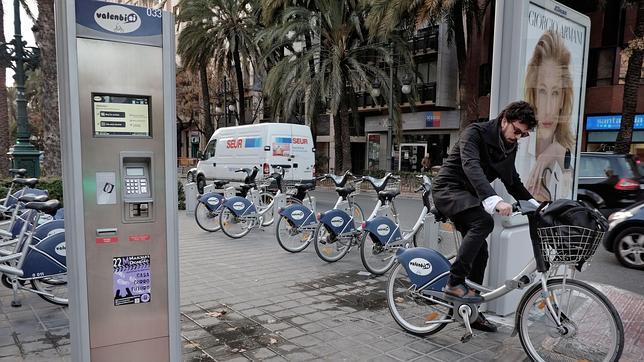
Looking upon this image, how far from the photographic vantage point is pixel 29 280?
14.1 ft

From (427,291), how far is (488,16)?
22538 mm

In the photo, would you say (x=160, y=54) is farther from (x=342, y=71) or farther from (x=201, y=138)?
(x=201, y=138)

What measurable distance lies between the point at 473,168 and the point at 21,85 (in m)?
11.4

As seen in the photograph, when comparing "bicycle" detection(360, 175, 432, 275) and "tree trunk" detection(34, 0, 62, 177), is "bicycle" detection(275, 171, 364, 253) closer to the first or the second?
"bicycle" detection(360, 175, 432, 275)

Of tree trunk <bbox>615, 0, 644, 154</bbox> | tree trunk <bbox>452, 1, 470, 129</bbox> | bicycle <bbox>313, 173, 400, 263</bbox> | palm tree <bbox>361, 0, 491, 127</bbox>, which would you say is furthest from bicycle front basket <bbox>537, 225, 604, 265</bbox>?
tree trunk <bbox>452, 1, 470, 129</bbox>

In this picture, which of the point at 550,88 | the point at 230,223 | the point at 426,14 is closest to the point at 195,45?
the point at 426,14

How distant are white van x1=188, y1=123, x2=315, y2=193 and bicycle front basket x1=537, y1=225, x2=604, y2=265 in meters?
11.2

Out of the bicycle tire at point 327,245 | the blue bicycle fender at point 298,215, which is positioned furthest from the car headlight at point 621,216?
the blue bicycle fender at point 298,215

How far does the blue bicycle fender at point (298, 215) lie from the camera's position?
6902 mm

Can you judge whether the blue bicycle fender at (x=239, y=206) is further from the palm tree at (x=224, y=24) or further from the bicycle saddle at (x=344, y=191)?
the palm tree at (x=224, y=24)

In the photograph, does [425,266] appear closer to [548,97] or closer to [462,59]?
[548,97]

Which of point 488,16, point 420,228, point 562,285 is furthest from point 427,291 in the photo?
point 488,16

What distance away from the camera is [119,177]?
255cm

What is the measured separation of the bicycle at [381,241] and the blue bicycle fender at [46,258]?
10.8ft
